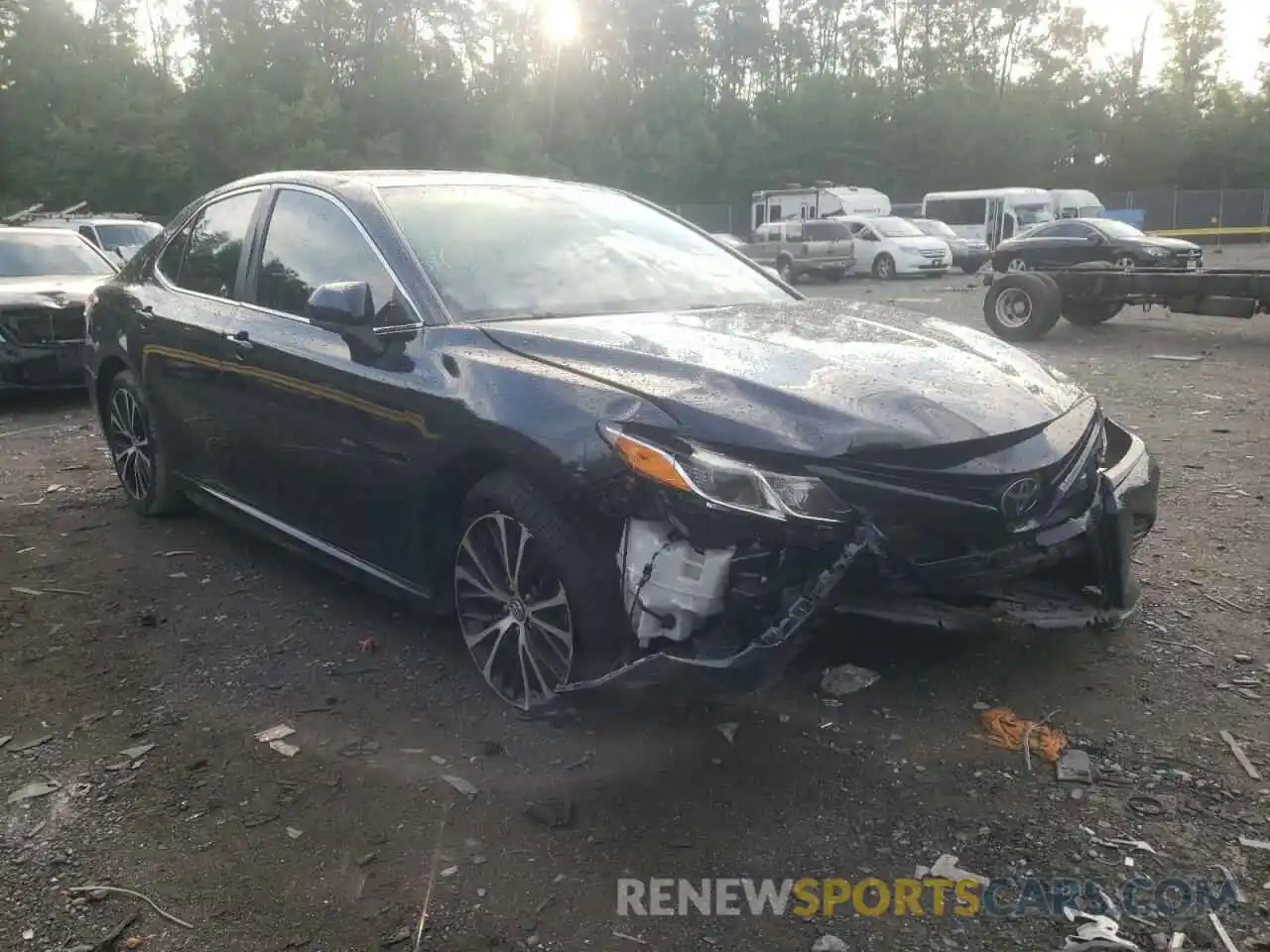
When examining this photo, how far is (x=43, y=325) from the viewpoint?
8.88 m

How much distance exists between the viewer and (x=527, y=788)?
3.07 m

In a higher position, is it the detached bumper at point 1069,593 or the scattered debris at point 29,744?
the detached bumper at point 1069,593

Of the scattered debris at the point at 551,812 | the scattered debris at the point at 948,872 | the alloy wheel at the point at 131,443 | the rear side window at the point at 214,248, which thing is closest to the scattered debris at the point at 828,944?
the scattered debris at the point at 948,872

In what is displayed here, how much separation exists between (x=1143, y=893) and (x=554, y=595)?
1.65m

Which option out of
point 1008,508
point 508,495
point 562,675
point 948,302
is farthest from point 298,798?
point 948,302

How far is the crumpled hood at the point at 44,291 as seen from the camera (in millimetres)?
8875

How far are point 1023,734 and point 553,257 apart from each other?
2264 mm

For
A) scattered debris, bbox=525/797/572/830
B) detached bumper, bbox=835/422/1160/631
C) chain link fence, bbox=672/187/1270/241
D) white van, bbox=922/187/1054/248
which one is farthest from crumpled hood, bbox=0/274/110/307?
chain link fence, bbox=672/187/1270/241

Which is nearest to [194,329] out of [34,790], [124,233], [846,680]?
[34,790]

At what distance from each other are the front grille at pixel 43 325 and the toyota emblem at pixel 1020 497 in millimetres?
8214

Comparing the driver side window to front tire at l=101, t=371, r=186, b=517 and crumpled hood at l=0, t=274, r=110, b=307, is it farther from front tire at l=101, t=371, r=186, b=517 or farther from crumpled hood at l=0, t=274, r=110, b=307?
crumpled hood at l=0, t=274, r=110, b=307

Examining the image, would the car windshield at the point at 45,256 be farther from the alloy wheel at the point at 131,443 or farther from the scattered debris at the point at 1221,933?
the scattered debris at the point at 1221,933

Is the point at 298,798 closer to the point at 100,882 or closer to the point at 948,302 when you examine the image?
the point at 100,882

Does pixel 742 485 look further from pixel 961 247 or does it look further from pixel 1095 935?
pixel 961 247
